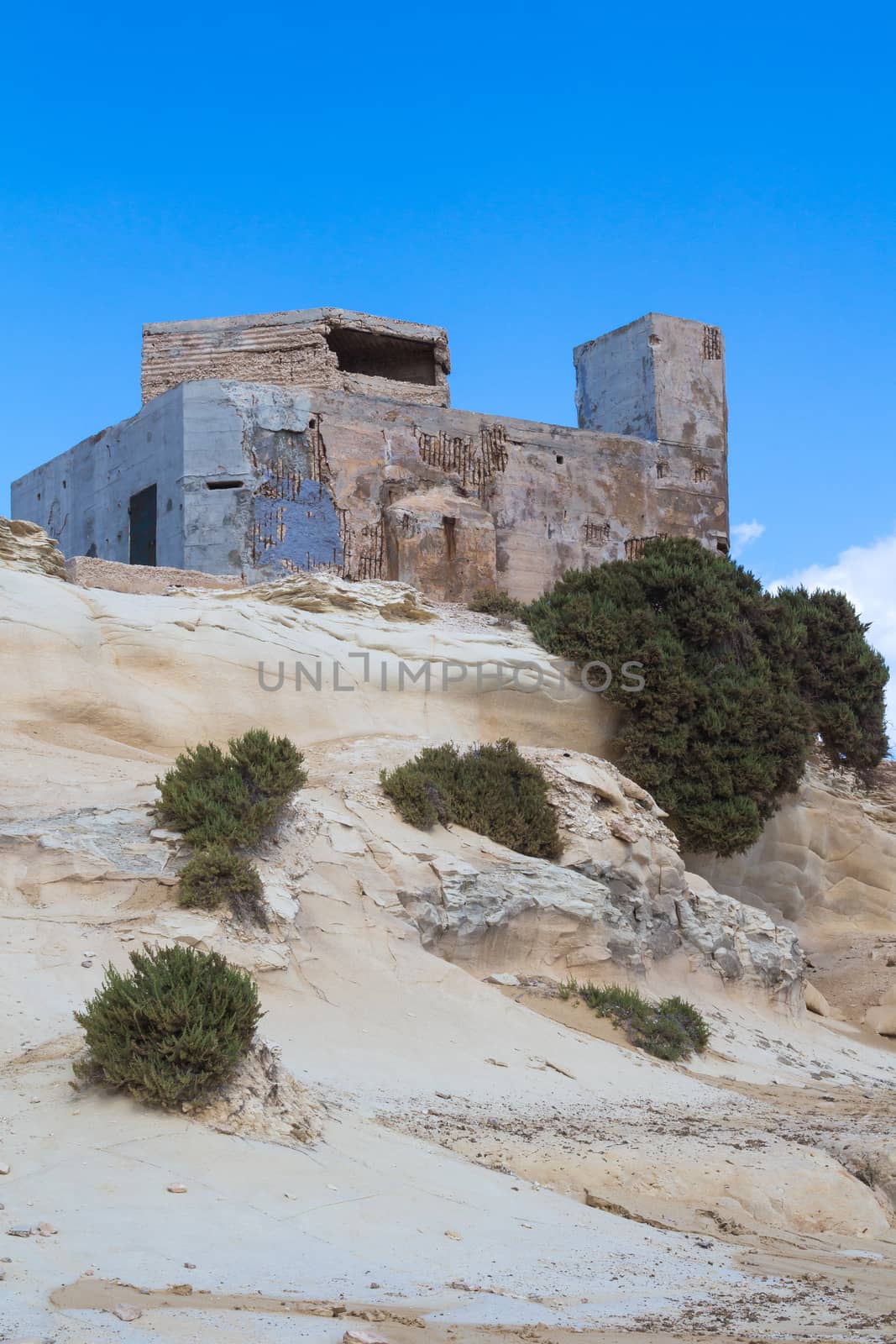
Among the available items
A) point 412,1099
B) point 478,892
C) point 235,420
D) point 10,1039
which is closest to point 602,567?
point 235,420

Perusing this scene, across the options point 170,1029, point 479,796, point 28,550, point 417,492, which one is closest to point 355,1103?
point 170,1029

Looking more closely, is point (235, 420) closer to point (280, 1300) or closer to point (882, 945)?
point (882, 945)

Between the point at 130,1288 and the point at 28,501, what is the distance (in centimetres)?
2389

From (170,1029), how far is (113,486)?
18.7 m

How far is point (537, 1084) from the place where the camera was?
962cm

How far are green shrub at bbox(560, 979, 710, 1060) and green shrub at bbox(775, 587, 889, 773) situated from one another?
30.2 feet

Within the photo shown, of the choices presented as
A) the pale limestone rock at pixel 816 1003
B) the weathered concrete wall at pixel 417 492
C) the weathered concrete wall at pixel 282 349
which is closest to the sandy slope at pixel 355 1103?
the pale limestone rock at pixel 816 1003

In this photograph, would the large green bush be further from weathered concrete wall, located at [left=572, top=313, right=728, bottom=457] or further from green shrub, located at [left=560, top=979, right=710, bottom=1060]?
weathered concrete wall, located at [left=572, top=313, right=728, bottom=457]

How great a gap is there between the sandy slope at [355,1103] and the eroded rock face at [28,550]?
1191 millimetres

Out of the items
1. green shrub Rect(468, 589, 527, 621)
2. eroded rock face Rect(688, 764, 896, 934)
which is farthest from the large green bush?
eroded rock face Rect(688, 764, 896, 934)

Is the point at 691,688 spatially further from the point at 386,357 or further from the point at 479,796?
the point at 386,357

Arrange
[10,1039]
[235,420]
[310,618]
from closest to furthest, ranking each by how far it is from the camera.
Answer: [10,1039] → [310,618] → [235,420]

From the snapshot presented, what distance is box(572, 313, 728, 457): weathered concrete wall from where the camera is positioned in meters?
26.4

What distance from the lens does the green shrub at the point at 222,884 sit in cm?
1014
